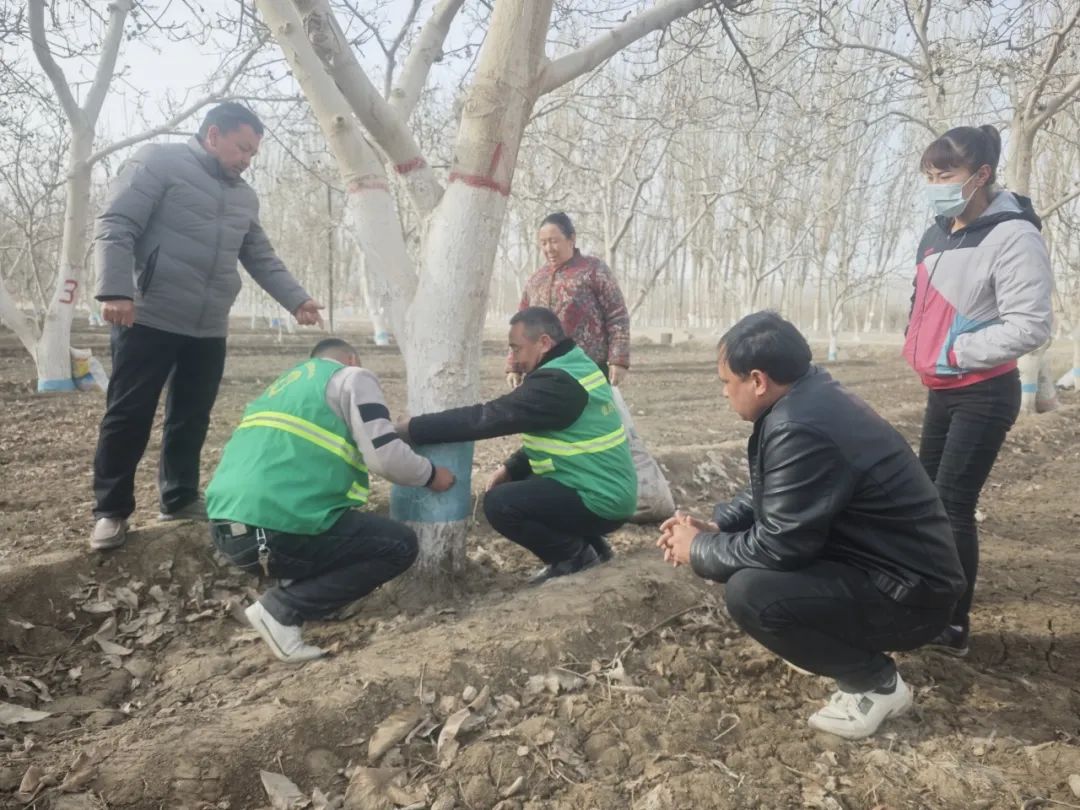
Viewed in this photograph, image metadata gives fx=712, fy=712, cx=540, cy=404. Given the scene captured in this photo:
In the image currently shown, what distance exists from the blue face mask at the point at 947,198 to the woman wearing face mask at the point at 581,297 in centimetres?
175

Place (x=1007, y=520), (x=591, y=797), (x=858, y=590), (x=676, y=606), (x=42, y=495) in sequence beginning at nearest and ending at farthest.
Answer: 1. (x=591, y=797)
2. (x=858, y=590)
3. (x=676, y=606)
4. (x=42, y=495)
5. (x=1007, y=520)

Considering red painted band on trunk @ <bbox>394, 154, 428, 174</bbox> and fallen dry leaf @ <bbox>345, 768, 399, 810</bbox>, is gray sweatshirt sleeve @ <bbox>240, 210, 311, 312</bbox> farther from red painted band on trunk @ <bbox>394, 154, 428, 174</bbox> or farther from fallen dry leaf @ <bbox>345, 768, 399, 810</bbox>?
fallen dry leaf @ <bbox>345, 768, 399, 810</bbox>

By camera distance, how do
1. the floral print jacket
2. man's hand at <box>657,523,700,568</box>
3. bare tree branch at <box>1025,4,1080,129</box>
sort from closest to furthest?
man's hand at <box>657,523,700,568</box> < the floral print jacket < bare tree branch at <box>1025,4,1080,129</box>

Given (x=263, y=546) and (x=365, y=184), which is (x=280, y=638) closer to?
(x=263, y=546)

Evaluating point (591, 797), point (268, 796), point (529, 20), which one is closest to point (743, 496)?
point (591, 797)

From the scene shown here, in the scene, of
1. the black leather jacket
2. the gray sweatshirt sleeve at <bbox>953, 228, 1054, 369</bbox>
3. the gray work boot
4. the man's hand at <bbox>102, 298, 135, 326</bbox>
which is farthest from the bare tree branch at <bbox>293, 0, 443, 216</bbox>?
the gray sweatshirt sleeve at <bbox>953, 228, 1054, 369</bbox>

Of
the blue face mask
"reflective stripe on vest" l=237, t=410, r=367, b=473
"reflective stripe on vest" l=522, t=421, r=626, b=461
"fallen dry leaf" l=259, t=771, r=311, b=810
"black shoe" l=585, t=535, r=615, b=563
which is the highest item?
the blue face mask

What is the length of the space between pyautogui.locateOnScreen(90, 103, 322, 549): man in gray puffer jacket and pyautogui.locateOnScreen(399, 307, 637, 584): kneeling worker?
3.96 feet

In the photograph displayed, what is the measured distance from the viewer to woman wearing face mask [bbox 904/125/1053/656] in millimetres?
2516

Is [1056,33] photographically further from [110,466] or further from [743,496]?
[110,466]

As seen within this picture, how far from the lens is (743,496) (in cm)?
262

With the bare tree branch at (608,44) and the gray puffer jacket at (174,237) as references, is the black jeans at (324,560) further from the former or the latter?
the bare tree branch at (608,44)

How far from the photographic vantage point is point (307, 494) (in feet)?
8.44

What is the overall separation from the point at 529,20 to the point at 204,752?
2.89 metres
